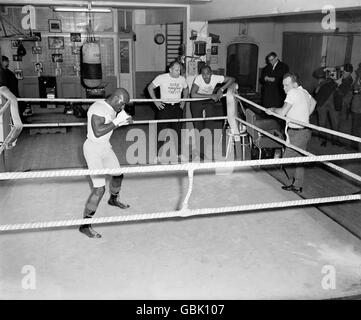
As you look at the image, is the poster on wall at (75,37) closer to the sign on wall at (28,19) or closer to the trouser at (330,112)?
the sign on wall at (28,19)

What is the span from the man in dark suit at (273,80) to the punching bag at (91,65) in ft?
11.3

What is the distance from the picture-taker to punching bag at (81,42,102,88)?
841 cm

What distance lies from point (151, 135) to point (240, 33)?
20.0 feet

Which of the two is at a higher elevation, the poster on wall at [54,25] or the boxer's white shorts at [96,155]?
the poster on wall at [54,25]

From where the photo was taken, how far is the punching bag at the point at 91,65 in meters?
8.41

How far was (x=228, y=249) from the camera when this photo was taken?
3.60 meters

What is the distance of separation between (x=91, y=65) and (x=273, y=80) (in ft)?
12.3

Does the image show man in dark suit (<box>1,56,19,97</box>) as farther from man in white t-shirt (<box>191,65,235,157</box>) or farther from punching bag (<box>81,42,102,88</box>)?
man in white t-shirt (<box>191,65,235,157</box>)

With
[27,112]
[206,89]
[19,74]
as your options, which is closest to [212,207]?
[206,89]

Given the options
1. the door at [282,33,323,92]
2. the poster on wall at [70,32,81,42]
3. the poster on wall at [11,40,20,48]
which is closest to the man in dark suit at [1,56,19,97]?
the poster on wall at [11,40,20,48]

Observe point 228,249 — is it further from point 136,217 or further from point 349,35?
point 349,35

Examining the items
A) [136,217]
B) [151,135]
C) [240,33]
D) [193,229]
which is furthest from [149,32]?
[136,217]

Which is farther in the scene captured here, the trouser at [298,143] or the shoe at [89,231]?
the trouser at [298,143]

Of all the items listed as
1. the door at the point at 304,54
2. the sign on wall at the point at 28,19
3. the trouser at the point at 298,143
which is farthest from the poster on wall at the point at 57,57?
the trouser at the point at 298,143
